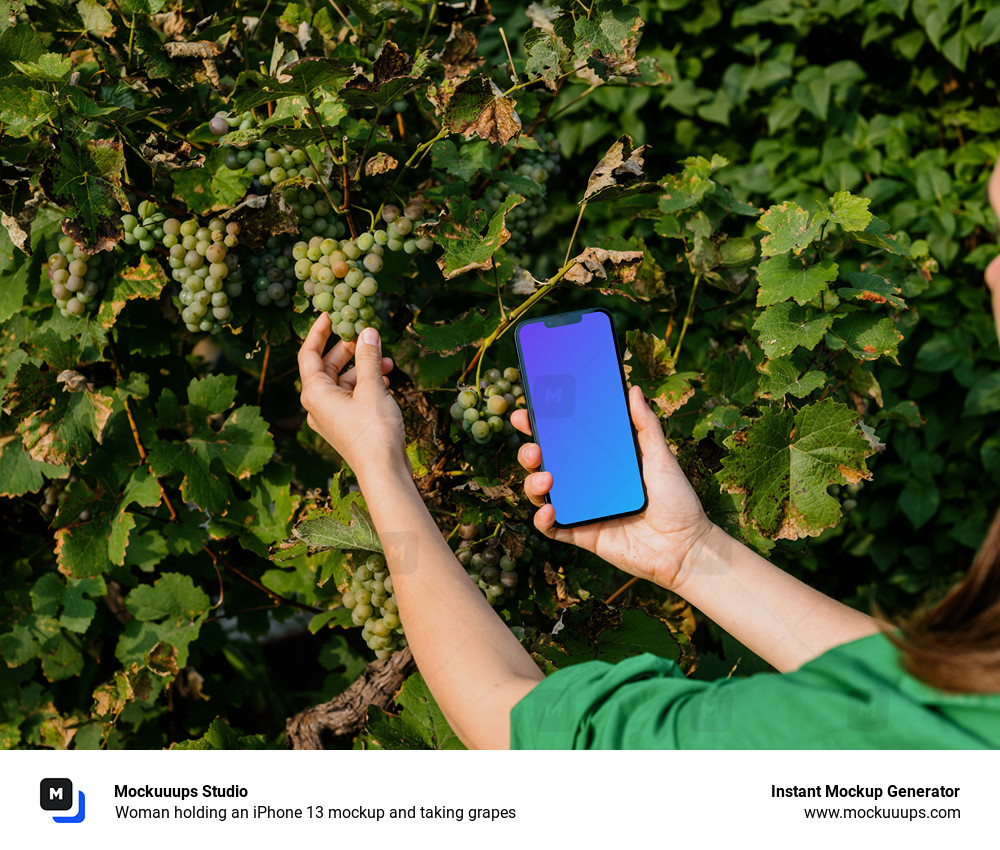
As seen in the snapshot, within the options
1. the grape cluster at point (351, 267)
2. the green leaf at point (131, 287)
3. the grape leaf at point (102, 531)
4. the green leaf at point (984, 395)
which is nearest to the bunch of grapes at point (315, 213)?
the grape cluster at point (351, 267)

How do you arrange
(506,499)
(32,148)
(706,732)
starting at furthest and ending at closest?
1. (506,499)
2. (32,148)
3. (706,732)

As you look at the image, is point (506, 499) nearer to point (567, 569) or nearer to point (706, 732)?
point (567, 569)

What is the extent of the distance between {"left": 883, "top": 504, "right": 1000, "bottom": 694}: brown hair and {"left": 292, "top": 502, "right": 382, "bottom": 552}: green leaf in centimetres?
71

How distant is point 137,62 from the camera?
1.33 m

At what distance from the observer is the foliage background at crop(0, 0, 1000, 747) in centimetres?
142

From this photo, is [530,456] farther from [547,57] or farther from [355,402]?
[547,57]

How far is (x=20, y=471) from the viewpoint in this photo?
4.61 ft

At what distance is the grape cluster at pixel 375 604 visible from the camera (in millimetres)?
1272

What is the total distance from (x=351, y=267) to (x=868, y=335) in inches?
32.2

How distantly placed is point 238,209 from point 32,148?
0.30m

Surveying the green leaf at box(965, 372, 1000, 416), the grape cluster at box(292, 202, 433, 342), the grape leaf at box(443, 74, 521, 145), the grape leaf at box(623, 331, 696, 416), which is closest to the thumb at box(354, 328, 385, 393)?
the grape cluster at box(292, 202, 433, 342)

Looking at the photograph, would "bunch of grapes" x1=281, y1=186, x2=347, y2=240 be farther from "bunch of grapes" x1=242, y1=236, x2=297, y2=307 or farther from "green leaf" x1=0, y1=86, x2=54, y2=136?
"green leaf" x1=0, y1=86, x2=54, y2=136
